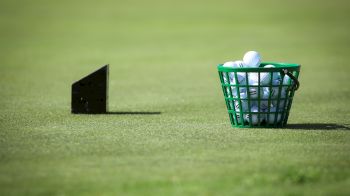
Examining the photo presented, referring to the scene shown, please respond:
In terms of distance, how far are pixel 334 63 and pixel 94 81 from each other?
1024 centimetres

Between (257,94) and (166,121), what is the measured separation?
4.71 ft

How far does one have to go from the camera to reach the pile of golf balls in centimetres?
799

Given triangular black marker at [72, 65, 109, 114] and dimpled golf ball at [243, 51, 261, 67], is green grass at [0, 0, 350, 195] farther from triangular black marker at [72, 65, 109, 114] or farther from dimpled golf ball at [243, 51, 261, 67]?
dimpled golf ball at [243, 51, 261, 67]

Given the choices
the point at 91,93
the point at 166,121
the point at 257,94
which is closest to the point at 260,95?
the point at 257,94

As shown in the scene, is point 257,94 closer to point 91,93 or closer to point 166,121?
point 166,121

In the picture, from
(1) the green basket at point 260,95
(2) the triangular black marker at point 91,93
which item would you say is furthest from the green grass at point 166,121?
(2) the triangular black marker at point 91,93

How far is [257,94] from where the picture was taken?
803cm

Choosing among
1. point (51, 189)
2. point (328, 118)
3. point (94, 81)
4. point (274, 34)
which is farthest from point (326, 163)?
point (274, 34)

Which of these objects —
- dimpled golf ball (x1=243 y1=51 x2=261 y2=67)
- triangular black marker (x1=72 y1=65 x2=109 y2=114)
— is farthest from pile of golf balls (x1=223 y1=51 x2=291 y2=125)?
triangular black marker (x1=72 y1=65 x2=109 y2=114)

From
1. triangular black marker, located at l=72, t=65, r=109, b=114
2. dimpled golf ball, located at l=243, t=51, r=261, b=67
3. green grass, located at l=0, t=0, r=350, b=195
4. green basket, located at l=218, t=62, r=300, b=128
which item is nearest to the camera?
green grass, located at l=0, t=0, r=350, b=195

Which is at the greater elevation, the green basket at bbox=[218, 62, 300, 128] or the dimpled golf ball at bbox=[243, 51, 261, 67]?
the dimpled golf ball at bbox=[243, 51, 261, 67]

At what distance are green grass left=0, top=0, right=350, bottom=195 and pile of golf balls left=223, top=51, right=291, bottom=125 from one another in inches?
9.8

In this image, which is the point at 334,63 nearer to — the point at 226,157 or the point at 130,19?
the point at 226,157

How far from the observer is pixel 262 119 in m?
8.23
